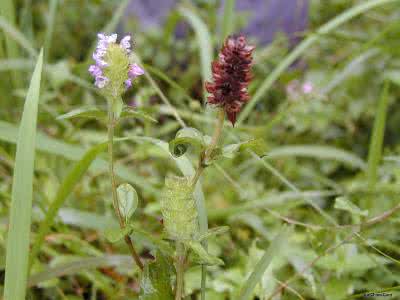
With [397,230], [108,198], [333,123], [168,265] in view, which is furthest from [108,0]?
[168,265]

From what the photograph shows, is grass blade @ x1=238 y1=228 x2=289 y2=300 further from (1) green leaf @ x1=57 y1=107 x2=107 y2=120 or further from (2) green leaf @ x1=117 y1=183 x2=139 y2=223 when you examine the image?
(1) green leaf @ x1=57 y1=107 x2=107 y2=120

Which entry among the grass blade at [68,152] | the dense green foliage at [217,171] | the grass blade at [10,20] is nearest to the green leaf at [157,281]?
the dense green foliage at [217,171]

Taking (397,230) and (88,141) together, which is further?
(88,141)

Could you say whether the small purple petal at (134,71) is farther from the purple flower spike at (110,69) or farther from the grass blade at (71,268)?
the grass blade at (71,268)

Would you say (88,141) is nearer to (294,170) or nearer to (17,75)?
(17,75)

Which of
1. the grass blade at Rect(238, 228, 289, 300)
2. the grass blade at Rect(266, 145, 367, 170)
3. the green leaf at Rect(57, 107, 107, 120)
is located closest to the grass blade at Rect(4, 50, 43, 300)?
the green leaf at Rect(57, 107, 107, 120)

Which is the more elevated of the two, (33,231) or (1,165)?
(1,165)
